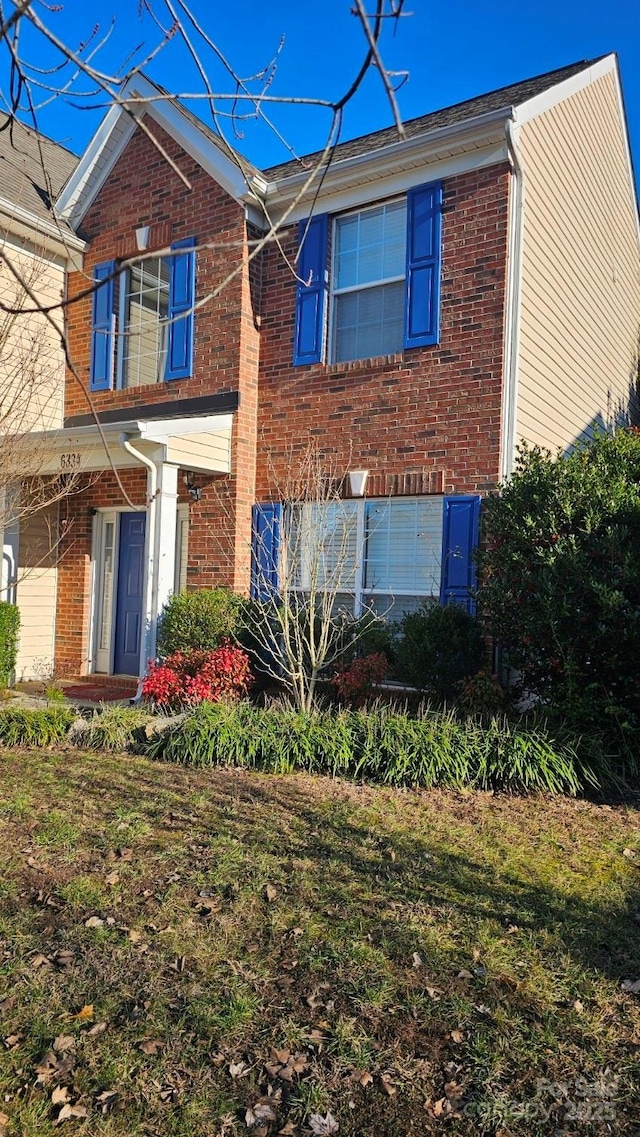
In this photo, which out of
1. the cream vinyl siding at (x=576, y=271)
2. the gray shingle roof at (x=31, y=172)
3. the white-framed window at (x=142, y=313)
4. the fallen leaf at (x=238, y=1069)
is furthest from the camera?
the white-framed window at (x=142, y=313)

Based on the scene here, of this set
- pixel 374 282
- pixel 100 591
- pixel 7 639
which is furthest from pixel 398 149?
pixel 7 639

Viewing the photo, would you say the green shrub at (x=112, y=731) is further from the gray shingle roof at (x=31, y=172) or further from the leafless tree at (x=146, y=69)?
the gray shingle roof at (x=31, y=172)

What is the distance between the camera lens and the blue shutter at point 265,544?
9492mm

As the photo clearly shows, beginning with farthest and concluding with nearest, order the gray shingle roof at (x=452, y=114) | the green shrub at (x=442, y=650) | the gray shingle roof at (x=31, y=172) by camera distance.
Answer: the gray shingle roof at (x=31, y=172)
the gray shingle roof at (x=452, y=114)
the green shrub at (x=442, y=650)

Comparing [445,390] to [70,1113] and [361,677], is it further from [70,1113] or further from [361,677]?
[70,1113]

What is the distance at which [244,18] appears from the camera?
12.0 ft

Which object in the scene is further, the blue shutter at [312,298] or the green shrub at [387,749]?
the blue shutter at [312,298]

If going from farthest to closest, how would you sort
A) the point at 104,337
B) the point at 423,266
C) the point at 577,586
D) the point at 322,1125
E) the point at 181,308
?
the point at 104,337, the point at 181,308, the point at 423,266, the point at 577,586, the point at 322,1125

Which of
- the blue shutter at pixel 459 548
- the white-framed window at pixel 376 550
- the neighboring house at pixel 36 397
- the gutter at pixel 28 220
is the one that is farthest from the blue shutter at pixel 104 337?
the blue shutter at pixel 459 548

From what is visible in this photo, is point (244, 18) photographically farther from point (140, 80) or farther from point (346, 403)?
point (140, 80)

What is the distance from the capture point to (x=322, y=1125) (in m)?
2.66

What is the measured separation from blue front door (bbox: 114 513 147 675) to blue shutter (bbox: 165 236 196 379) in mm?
2120

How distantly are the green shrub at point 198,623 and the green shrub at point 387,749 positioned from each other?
5.49 feet

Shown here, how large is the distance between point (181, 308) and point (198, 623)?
4.18 meters
